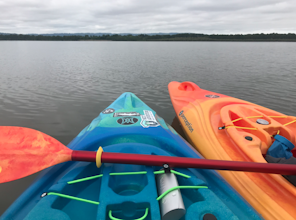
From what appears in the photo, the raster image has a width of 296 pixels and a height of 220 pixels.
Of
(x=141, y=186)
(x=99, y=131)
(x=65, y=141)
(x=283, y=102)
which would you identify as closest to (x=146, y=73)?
(x=283, y=102)

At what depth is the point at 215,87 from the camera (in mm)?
8320

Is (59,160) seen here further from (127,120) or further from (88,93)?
(88,93)

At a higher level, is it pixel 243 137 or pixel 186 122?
pixel 243 137

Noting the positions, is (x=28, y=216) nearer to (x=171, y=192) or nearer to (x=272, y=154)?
(x=171, y=192)

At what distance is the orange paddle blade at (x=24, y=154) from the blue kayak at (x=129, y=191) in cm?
16

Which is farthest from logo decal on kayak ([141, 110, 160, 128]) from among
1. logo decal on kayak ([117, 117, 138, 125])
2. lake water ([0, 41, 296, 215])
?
lake water ([0, 41, 296, 215])

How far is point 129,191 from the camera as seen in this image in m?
1.82

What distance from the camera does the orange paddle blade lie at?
1.79 metres

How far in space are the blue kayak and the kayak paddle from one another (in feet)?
0.45

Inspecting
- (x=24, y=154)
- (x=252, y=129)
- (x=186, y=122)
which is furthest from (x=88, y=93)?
(x=252, y=129)

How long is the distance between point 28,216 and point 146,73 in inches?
391

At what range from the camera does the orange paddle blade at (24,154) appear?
179 centimetres

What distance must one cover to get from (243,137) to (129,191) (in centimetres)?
175

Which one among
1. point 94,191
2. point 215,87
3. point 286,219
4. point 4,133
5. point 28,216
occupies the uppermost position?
point 4,133
